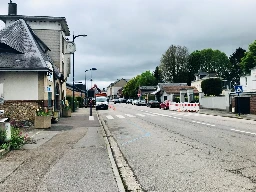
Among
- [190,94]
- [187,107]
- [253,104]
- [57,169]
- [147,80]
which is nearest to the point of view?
[57,169]

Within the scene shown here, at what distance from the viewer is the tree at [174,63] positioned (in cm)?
8488

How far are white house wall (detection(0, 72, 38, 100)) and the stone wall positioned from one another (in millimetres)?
305

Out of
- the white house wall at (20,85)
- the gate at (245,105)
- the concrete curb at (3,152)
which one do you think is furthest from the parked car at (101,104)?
the concrete curb at (3,152)

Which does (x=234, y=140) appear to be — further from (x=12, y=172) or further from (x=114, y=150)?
(x=12, y=172)

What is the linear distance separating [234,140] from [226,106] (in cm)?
2402

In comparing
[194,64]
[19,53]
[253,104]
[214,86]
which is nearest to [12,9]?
[19,53]

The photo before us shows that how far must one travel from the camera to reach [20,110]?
62.7ft

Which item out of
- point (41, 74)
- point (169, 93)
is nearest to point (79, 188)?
point (41, 74)

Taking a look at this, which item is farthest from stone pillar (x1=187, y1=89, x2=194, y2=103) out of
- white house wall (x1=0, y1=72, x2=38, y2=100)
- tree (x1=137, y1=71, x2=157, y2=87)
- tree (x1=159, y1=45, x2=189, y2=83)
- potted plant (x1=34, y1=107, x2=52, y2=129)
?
tree (x1=137, y1=71, x2=157, y2=87)

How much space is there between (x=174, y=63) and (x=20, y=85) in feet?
226

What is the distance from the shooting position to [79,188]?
5.53m

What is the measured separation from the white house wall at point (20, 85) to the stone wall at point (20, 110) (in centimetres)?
31

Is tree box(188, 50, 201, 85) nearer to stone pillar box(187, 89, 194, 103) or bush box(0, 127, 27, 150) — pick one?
stone pillar box(187, 89, 194, 103)

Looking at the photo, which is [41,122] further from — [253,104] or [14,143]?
[253,104]
